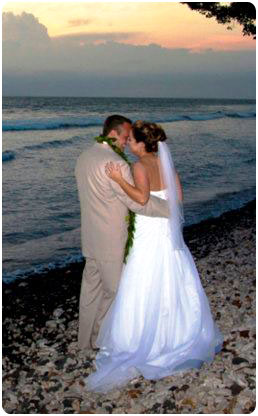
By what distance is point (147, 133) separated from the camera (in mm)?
5457

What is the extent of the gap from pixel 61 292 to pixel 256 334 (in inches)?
144

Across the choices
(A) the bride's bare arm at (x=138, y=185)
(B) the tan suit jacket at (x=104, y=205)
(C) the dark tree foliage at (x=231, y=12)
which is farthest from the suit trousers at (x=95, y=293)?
(C) the dark tree foliage at (x=231, y=12)

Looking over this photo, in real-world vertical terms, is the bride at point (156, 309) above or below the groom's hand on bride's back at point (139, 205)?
below

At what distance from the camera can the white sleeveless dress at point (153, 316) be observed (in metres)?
5.77

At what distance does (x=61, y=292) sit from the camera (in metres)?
9.10

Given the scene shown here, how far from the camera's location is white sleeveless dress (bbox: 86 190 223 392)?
577 cm

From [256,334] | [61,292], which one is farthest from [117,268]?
[61,292]

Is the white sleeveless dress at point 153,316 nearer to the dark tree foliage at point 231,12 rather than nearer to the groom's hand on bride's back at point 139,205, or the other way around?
the groom's hand on bride's back at point 139,205

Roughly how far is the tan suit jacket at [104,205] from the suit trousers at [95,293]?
0.13 metres

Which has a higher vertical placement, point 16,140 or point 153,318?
point 16,140

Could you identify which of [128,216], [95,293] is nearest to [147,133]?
[128,216]

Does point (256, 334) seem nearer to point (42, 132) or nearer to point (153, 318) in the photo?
point (153, 318)

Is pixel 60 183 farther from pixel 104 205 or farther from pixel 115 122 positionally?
pixel 115 122

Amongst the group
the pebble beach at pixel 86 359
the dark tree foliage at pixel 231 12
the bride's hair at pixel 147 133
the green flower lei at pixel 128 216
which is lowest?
the pebble beach at pixel 86 359
